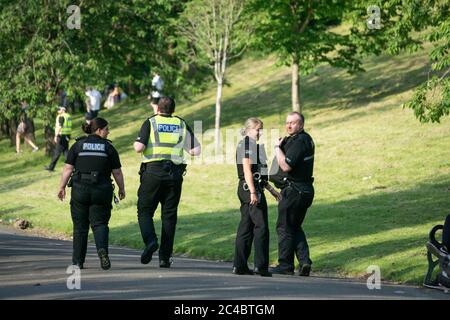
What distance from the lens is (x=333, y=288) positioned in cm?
1234

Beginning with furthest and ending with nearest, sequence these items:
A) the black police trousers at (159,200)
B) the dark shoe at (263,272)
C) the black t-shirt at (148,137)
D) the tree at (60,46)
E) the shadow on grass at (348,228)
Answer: the tree at (60,46)
the shadow on grass at (348,228)
the black police trousers at (159,200)
the black t-shirt at (148,137)
the dark shoe at (263,272)

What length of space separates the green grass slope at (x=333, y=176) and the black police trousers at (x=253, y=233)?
1.94 m

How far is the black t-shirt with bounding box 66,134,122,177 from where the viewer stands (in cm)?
1358

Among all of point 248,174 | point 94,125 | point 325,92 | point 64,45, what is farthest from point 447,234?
point 325,92

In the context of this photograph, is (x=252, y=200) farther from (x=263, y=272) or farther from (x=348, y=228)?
(x=348, y=228)

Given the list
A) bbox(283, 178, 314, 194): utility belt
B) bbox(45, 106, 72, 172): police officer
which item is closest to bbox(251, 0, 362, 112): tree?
bbox(45, 106, 72, 172): police officer

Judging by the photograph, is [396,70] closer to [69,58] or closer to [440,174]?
[69,58]

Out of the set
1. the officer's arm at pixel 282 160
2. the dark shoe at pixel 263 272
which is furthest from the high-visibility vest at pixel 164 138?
the dark shoe at pixel 263 272

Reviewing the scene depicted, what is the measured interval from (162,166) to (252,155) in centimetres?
124

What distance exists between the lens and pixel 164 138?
1397 centimetres

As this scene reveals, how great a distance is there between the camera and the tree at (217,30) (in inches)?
1307

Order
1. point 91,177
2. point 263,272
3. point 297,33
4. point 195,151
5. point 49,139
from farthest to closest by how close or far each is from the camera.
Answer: point 49,139, point 297,33, point 195,151, point 263,272, point 91,177

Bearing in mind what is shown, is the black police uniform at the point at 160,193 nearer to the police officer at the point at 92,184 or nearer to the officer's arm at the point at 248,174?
the police officer at the point at 92,184
